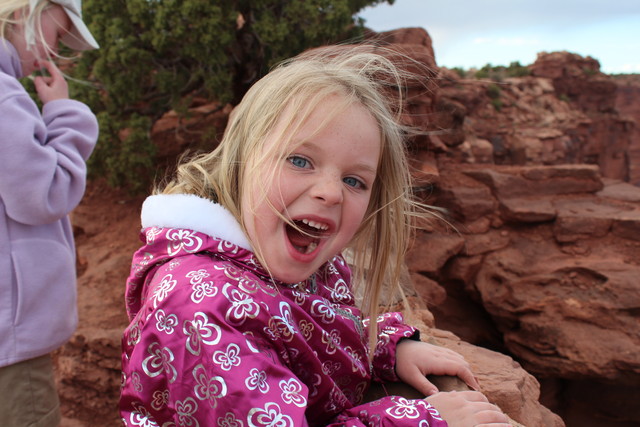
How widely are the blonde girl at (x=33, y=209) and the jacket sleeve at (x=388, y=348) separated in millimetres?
1052

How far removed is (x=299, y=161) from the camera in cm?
116

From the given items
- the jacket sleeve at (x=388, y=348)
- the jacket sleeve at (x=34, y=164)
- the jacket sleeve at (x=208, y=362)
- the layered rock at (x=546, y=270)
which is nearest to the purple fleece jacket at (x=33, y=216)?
the jacket sleeve at (x=34, y=164)

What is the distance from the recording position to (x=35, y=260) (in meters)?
1.68

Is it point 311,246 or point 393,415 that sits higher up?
point 311,246

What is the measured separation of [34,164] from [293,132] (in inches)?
35.8

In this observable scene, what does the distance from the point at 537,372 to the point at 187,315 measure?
5.22 meters

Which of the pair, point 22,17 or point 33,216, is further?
point 22,17

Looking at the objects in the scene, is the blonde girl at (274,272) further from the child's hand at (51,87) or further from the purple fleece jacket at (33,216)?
the child's hand at (51,87)

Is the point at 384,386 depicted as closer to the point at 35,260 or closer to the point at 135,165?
the point at 35,260

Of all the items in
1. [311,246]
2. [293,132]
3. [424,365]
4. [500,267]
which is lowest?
[500,267]

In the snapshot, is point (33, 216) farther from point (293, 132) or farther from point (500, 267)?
point (500, 267)

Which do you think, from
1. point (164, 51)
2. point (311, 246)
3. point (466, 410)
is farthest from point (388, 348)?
point (164, 51)

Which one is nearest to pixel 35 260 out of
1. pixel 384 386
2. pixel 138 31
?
pixel 384 386

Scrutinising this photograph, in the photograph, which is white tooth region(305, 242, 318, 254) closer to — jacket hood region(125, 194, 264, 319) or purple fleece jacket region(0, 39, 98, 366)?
jacket hood region(125, 194, 264, 319)
